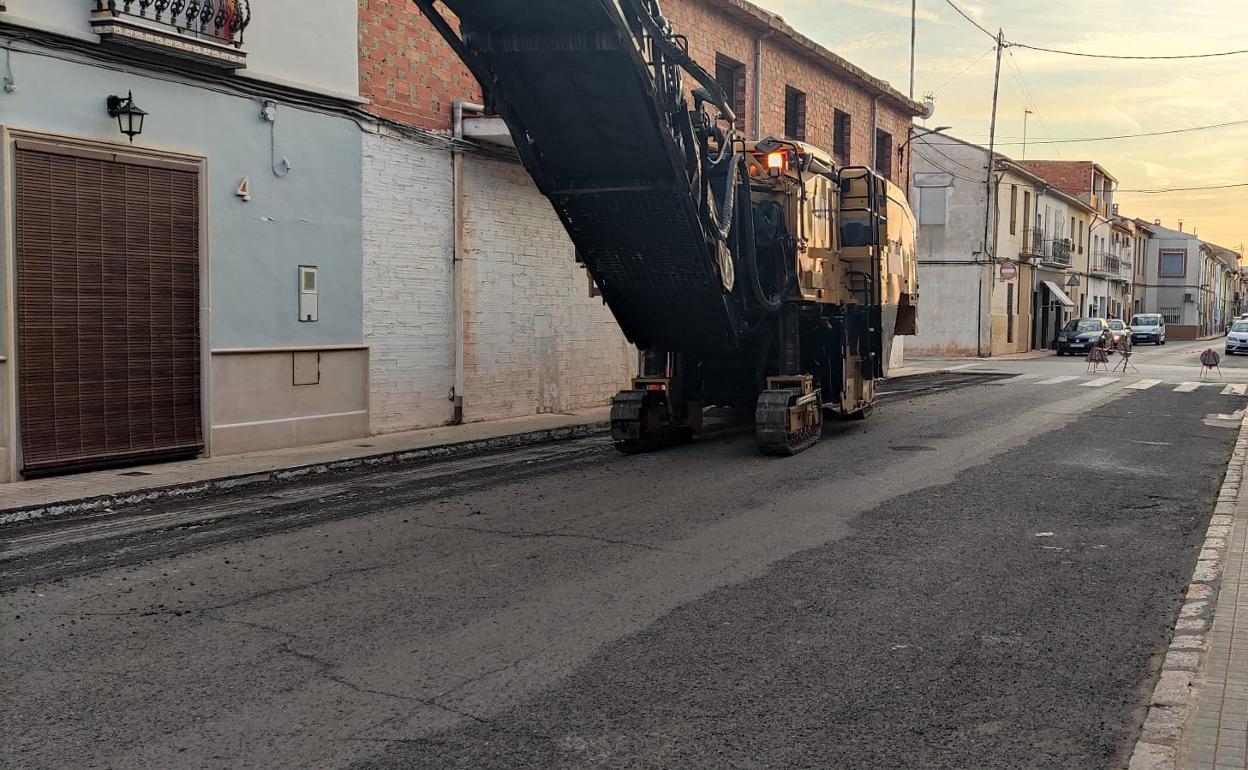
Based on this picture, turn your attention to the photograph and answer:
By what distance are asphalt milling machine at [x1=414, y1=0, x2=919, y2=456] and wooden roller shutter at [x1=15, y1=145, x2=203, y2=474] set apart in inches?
161

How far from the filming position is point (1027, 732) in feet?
13.4

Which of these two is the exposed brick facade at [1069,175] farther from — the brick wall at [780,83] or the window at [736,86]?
the window at [736,86]

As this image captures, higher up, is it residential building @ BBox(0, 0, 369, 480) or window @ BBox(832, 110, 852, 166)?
window @ BBox(832, 110, 852, 166)

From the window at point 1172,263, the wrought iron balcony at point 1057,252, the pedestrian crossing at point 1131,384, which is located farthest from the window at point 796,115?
the window at point 1172,263

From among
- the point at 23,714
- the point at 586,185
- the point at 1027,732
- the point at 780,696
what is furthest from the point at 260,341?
the point at 1027,732

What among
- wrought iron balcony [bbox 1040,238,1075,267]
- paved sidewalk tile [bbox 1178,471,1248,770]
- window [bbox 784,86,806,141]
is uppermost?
window [bbox 784,86,806,141]

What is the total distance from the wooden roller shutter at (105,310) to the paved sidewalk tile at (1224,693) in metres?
9.53

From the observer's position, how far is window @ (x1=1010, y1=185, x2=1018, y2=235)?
149 feet

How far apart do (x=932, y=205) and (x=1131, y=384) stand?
2177 cm

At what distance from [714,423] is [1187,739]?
450 inches

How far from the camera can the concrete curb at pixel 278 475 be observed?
28.2ft

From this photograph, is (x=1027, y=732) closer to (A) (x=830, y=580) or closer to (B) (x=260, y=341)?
(A) (x=830, y=580)

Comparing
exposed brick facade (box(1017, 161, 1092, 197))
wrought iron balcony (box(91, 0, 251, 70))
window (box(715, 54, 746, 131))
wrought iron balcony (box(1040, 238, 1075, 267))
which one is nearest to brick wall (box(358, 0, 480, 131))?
wrought iron balcony (box(91, 0, 251, 70))

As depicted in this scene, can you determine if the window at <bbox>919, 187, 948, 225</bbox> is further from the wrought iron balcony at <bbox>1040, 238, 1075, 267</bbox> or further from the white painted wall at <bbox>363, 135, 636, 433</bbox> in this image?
the white painted wall at <bbox>363, 135, 636, 433</bbox>
